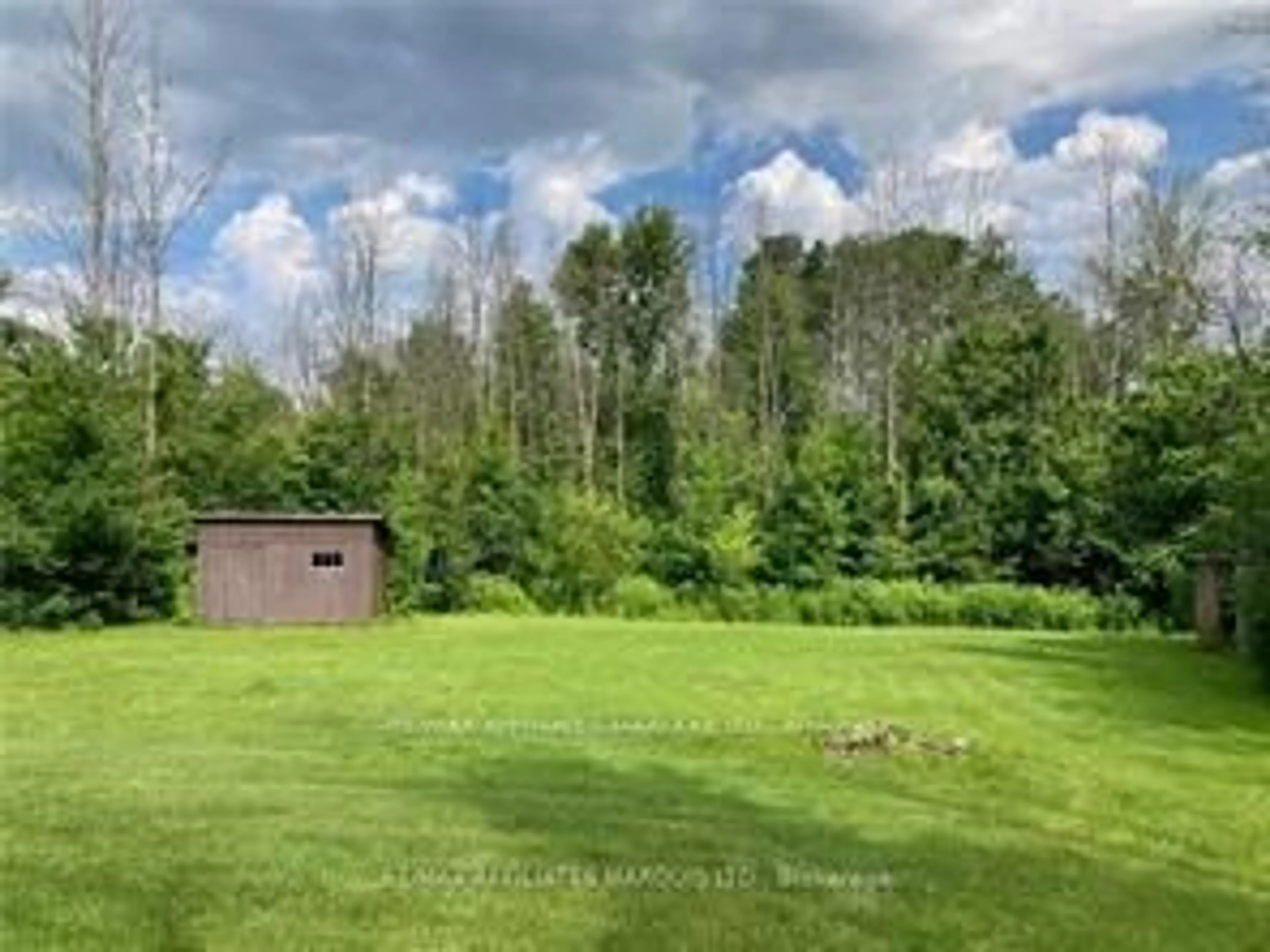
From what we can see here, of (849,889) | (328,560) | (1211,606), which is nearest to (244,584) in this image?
(328,560)

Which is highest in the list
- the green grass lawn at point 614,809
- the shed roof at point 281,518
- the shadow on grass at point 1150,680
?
the shed roof at point 281,518

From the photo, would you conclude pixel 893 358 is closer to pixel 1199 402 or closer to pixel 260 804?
pixel 1199 402

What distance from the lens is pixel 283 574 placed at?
35.8 m

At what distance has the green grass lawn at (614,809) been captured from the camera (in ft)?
22.5

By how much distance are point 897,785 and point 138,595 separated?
80.4 ft

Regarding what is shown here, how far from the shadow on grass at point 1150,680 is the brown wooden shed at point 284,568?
43.3ft

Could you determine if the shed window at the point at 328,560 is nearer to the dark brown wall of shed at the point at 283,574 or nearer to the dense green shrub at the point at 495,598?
the dark brown wall of shed at the point at 283,574

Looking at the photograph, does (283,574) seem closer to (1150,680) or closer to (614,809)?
(1150,680)

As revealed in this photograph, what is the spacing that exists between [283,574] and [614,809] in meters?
26.3

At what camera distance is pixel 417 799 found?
412 inches

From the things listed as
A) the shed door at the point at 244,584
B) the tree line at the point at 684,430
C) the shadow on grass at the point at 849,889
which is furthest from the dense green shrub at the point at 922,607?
the shadow on grass at the point at 849,889

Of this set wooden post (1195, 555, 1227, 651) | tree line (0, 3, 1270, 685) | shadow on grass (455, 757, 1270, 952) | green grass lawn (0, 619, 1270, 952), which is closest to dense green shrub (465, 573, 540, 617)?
tree line (0, 3, 1270, 685)

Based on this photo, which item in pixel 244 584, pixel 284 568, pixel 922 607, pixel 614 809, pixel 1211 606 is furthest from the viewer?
pixel 922 607

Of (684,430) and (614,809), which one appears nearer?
(614,809)
